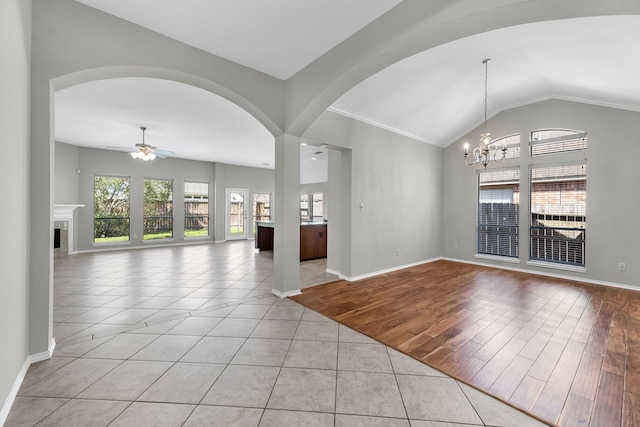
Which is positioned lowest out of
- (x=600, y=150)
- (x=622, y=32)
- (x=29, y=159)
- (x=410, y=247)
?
(x=410, y=247)

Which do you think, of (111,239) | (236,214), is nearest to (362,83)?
(236,214)

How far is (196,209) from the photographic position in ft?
31.2

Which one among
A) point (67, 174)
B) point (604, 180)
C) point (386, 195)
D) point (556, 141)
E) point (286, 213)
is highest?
point (556, 141)

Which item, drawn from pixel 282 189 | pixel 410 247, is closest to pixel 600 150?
pixel 410 247

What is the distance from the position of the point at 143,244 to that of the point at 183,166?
2.86 meters

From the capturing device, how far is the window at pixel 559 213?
16.2ft

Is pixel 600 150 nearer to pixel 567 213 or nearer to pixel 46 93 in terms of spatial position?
pixel 567 213

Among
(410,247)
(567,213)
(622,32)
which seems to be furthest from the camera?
(410,247)

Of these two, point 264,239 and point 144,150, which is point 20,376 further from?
point 264,239

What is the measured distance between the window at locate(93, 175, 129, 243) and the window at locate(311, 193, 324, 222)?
260 inches

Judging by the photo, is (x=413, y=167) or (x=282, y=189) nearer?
(x=282, y=189)

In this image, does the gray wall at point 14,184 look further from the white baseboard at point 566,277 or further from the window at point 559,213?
Result: the window at point 559,213

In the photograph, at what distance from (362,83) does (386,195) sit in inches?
85.9

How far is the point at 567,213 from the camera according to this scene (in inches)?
199
